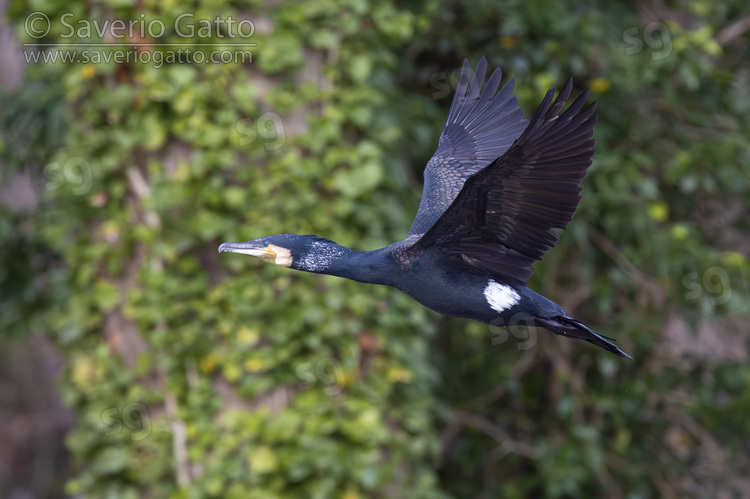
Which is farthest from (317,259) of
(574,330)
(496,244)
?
(574,330)

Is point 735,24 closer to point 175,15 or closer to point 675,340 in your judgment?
point 675,340

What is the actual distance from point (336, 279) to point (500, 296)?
60.0 inches

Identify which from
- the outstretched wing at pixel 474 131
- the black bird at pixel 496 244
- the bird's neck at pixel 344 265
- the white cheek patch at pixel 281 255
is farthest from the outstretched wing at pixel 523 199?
the outstretched wing at pixel 474 131

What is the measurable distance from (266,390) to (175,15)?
1468mm

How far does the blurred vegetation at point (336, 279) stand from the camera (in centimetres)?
324

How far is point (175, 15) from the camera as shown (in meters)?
3.26

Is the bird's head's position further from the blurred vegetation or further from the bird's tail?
the blurred vegetation

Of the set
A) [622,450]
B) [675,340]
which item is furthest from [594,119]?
[675,340]

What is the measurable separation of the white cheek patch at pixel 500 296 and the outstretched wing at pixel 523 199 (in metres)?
Result: 0.03

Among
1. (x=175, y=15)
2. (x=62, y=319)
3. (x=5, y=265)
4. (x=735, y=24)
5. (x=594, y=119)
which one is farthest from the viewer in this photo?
(x=735, y=24)

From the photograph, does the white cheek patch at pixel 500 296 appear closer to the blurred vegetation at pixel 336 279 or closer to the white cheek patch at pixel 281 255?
the white cheek patch at pixel 281 255

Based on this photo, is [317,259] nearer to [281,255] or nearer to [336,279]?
[281,255]

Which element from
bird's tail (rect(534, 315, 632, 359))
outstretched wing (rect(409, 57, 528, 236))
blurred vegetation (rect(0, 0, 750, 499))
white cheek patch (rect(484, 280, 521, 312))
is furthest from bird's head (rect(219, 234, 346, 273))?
blurred vegetation (rect(0, 0, 750, 499))

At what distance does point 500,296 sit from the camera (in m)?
1.89
